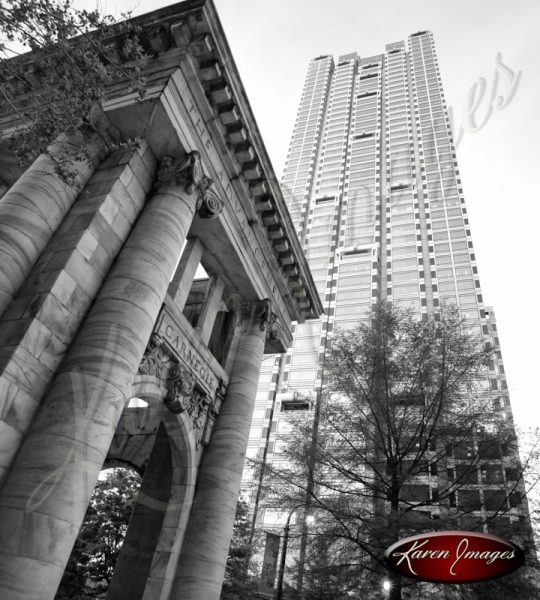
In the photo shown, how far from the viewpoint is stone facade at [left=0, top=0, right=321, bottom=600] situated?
7.00 m

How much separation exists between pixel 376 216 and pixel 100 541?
76.5 m

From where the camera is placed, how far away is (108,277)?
9.25 metres

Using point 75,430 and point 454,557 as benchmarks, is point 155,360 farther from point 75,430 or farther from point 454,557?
point 454,557

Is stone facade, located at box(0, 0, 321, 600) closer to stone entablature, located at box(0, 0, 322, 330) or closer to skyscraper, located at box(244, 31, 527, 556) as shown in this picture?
stone entablature, located at box(0, 0, 322, 330)

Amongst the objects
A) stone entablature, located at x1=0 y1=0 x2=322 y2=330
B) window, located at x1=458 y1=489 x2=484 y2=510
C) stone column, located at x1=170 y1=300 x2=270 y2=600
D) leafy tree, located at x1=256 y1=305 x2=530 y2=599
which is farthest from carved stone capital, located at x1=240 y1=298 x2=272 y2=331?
window, located at x1=458 y1=489 x2=484 y2=510

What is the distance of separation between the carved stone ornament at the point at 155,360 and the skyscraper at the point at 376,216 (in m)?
54.1

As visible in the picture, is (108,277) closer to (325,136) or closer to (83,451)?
(83,451)

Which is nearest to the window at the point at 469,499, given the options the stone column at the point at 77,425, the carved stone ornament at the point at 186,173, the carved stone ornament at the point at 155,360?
the carved stone ornament at the point at 155,360

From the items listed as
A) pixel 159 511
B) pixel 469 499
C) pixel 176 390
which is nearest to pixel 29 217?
pixel 176 390

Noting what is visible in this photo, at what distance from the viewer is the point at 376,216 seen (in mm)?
86250

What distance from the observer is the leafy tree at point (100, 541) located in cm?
1959

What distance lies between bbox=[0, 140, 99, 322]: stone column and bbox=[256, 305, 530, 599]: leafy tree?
970 centimetres

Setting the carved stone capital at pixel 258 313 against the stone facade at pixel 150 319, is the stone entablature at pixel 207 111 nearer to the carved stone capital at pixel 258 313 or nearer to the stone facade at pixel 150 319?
the stone facade at pixel 150 319

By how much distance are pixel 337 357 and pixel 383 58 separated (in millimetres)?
116750
